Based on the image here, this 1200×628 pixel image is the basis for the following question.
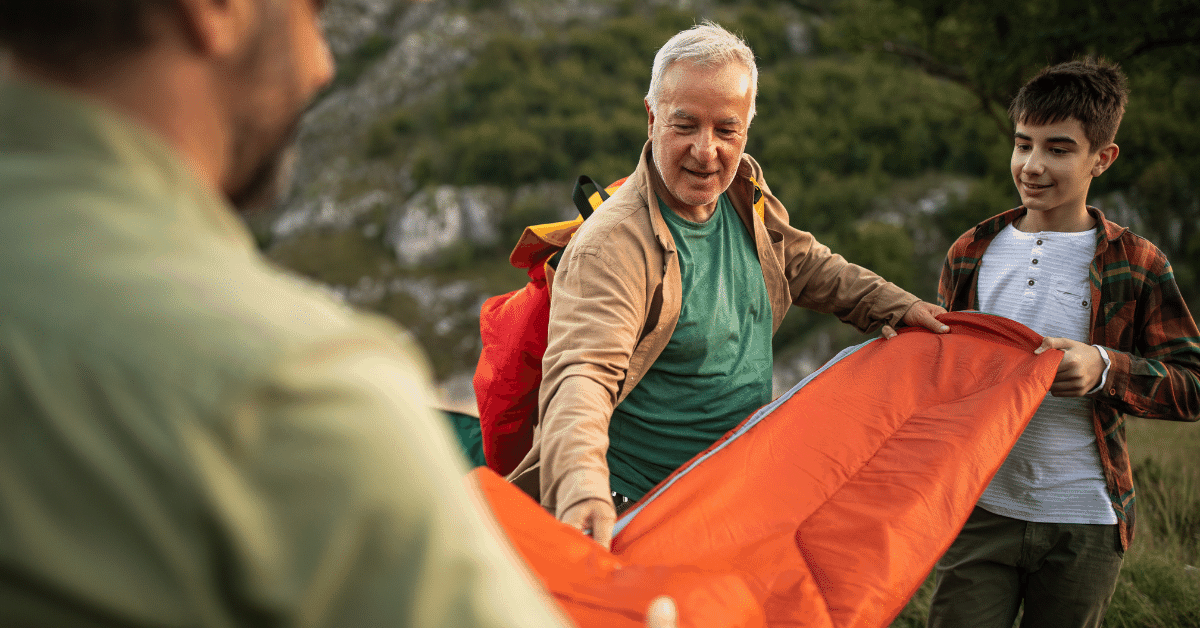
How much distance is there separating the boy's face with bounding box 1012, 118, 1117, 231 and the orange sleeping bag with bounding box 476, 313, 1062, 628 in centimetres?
48

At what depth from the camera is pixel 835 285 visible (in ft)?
9.65

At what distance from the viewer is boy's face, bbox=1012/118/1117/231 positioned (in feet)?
9.19

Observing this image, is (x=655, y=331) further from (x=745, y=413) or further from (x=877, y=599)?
(x=877, y=599)

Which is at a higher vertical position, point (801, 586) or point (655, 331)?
point (655, 331)

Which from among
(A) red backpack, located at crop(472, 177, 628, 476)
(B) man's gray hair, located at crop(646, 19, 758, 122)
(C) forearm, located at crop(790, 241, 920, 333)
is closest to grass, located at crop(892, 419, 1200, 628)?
(C) forearm, located at crop(790, 241, 920, 333)

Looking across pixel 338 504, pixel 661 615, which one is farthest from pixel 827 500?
pixel 338 504

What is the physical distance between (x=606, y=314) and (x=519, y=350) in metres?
0.49

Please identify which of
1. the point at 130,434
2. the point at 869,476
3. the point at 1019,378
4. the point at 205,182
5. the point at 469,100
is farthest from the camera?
the point at 469,100

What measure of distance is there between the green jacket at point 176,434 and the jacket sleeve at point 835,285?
96.7 inches

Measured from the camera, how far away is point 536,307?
8.70 ft

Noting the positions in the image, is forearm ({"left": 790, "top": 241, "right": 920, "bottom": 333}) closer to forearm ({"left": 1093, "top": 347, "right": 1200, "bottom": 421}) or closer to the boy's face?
the boy's face

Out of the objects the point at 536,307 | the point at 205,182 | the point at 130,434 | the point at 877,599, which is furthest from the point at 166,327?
the point at 536,307

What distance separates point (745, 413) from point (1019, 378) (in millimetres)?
888

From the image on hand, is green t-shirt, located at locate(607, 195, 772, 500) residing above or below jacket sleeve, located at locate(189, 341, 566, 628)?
below
